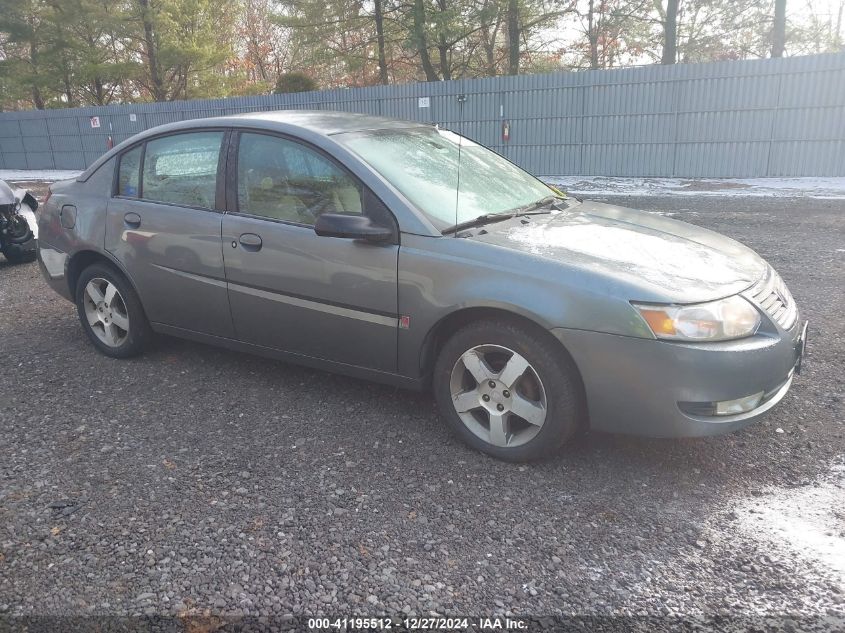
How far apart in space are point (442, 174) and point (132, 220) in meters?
2.03

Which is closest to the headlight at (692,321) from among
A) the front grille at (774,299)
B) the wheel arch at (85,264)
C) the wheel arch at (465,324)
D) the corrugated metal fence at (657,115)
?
the front grille at (774,299)

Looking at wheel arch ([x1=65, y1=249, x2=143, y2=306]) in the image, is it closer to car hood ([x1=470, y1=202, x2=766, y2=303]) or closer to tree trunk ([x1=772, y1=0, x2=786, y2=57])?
car hood ([x1=470, y1=202, x2=766, y2=303])

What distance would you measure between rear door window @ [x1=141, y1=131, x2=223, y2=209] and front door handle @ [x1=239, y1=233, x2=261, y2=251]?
0.36 metres

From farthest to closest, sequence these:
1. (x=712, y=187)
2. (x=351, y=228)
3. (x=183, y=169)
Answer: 1. (x=712, y=187)
2. (x=183, y=169)
3. (x=351, y=228)

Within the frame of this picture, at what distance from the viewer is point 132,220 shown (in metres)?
4.24

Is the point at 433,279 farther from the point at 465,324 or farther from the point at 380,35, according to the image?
the point at 380,35

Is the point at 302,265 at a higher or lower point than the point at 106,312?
higher

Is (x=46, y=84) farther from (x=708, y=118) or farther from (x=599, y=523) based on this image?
(x=599, y=523)

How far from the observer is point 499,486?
117 inches

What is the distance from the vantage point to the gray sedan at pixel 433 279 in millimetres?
2816

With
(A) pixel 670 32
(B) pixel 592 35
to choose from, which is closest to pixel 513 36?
(A) pixel 670 32

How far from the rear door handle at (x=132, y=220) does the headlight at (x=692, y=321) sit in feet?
10.1

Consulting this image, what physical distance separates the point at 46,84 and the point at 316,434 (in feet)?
107

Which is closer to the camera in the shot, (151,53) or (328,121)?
(328,121)
